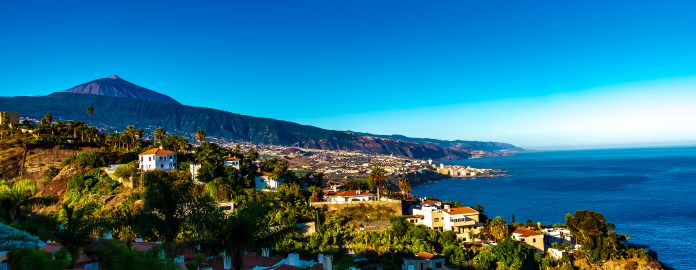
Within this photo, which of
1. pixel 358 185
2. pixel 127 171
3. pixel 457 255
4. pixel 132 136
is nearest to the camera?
pixel 457 255

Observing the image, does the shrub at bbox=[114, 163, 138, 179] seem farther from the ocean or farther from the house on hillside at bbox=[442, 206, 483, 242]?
the ocean

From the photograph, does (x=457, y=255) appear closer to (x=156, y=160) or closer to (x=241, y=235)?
(x=241, y=235)

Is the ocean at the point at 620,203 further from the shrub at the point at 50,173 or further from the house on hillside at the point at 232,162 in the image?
the shrub at the point at 50,173

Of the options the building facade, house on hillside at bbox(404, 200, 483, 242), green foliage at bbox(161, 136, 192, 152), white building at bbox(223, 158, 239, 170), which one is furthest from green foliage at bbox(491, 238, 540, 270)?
the building facade

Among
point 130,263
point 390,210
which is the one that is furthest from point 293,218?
point 130,263

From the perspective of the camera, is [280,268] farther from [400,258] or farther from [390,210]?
[390,210]

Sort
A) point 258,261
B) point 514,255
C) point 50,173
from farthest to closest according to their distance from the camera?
point 50,173, point 514,255, point 258,261

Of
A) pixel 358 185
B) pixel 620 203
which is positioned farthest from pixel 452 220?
pixel 620 203
